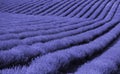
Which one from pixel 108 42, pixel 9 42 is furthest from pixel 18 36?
pixel 108 42

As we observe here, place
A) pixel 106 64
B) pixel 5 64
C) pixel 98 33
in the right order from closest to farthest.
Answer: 1. pixel 5 64
2. pixel 106 64
3. pixel 98 33

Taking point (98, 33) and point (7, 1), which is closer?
point (98, 33)

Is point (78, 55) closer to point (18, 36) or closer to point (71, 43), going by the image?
point (71, 43)

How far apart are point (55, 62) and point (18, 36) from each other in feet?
11.6

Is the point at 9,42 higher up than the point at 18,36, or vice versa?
the point at 9,42

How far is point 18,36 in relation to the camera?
8.65 meters

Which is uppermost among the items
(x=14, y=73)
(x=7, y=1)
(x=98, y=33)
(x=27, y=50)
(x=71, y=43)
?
(x=14, y=73)

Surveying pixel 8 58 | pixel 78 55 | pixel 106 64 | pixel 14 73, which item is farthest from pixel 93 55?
pixel 14 73

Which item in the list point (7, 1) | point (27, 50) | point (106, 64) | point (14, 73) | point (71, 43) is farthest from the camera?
point (7, 1)

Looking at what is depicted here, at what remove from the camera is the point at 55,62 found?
538cm

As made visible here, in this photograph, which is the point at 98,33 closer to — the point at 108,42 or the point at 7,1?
the point at 108,42

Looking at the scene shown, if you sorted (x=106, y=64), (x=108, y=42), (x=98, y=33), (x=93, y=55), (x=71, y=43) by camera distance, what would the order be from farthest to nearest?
(x=98, y=33) < (x=108, y=42) < (x=71, y=43) < (x=93, y=55) < (x=106, y=64)

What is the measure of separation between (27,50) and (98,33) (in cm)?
586

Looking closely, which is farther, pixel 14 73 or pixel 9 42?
pixel 9 42
